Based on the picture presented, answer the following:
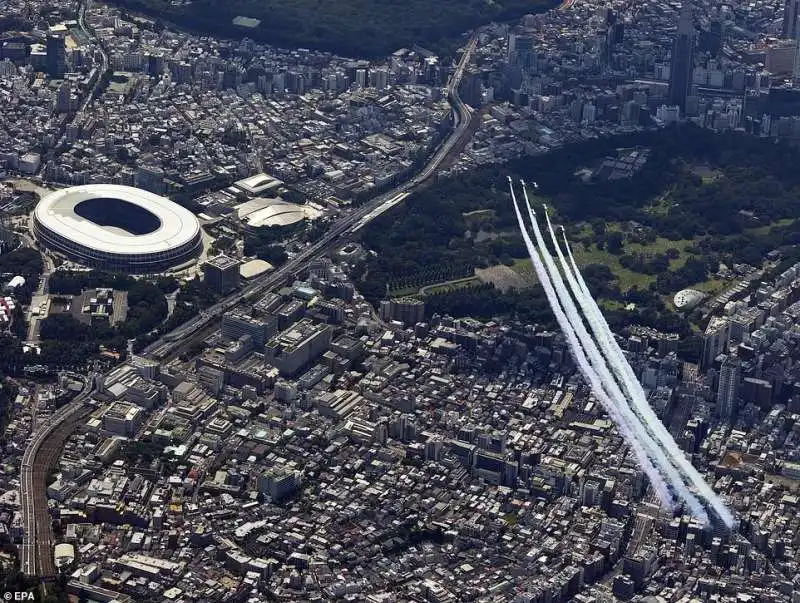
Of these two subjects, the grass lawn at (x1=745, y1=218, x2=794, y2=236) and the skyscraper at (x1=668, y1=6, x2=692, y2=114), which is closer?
the grass lawn at (x1=745, y1=218, x2=794, y2=236)

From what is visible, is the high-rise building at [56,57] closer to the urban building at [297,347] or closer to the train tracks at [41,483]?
the urban building at [297,347]

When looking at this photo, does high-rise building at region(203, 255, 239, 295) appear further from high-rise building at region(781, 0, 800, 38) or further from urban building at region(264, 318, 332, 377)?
high-rise building at region(781, 0, 800, 38)

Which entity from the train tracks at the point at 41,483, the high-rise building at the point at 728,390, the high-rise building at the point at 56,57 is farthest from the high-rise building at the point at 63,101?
the high-rise building at the point at 728,390

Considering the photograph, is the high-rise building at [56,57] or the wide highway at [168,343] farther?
the high-rise building at [56,57]

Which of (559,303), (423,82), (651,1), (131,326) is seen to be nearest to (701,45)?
(651,1)

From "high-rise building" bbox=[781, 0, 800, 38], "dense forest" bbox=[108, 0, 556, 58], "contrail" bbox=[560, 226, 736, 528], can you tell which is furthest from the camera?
"high-rise building" bbox=[781, 0, 800, 38]

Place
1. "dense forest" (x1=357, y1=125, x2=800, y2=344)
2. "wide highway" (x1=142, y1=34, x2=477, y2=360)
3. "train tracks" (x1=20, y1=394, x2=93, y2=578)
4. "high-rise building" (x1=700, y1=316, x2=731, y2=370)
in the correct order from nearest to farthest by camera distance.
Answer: "train tracks" (x1=20, y1=394, x2=93, y2=578) < "high-rise building" (x1=700, y1=316, x2=731, y2=370) < "wide highway" (x1=142, y1=34, x2=477, y2=360) < "dense forest" (x1=357, y1=125, x2=800, y2=344)

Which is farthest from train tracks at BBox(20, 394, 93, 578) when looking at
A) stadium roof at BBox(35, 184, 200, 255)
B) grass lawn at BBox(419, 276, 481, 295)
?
grass lawn at BBox(419, 276, 481, 295)
